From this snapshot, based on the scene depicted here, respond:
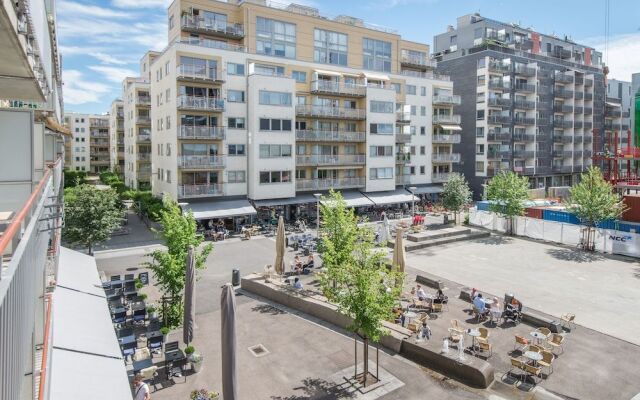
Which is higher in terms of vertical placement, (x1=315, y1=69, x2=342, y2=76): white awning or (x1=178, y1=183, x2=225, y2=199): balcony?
(x1=315, y1=69, x2=342, y2=76): white awning

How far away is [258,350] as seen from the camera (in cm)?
1731

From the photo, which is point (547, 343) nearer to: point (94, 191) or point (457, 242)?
point (457, 242)

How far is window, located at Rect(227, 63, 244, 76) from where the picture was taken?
42.9 metres

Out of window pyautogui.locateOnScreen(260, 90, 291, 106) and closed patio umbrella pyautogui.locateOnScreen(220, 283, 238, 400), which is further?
window pyautogui.locateOnScreen(260, 90, 291, 106)

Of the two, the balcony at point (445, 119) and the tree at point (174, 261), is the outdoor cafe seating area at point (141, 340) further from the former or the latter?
the balcony at point (445, 119)

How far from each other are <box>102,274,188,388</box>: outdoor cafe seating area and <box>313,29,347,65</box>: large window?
3647 cm

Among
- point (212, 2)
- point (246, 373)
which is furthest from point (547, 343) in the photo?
point (212, 2)

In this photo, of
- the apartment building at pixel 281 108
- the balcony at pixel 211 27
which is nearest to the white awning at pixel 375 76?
the apartment building at pixel 281 108

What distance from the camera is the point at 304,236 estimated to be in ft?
123

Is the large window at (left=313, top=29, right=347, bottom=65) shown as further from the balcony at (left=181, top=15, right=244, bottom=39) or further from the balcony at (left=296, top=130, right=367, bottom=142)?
the balcony at (left=296, top=130, right=367, bottom=142)

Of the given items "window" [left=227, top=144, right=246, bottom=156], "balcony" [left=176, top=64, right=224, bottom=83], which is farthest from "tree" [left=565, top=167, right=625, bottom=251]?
"balcony" [left=176, top=64, right=224, bottom=83]

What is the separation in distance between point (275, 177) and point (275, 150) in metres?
2.70

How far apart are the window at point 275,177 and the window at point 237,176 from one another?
79.2 inches

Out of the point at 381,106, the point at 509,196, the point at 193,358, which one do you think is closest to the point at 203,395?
the point at 193,358
